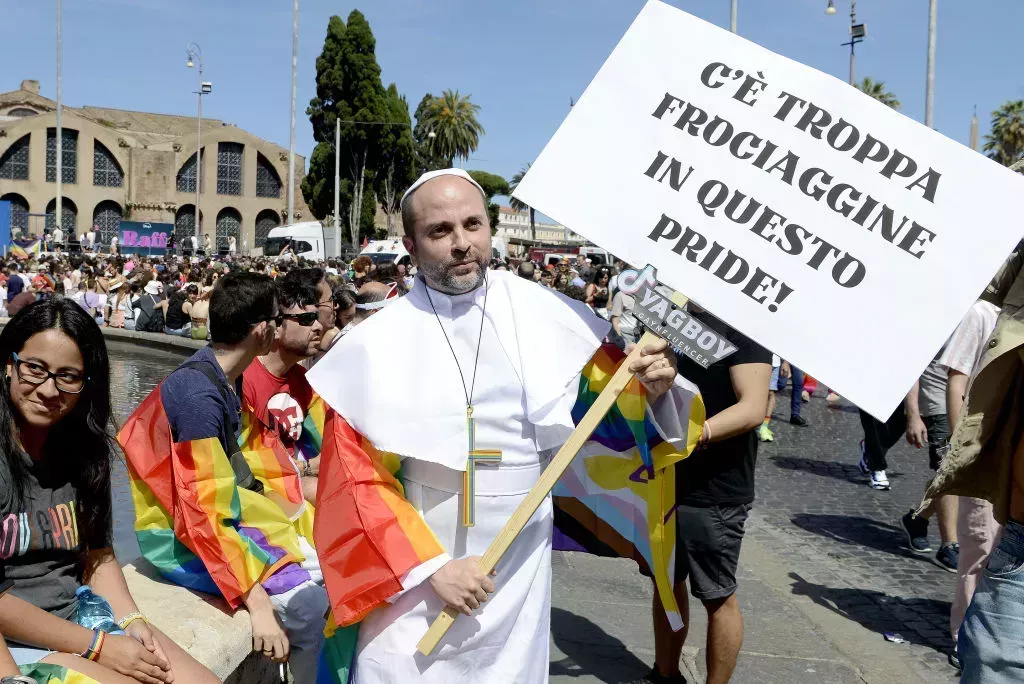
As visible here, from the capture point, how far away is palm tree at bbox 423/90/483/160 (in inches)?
2805

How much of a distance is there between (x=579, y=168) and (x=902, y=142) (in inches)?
30.8

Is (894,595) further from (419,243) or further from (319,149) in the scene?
(319,149)

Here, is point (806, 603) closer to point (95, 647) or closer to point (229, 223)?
point (95, 647)

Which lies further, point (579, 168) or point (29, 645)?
point (579, 168)

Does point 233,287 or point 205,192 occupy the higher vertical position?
point 205,192

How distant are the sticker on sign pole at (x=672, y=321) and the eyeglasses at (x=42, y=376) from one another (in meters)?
1.45

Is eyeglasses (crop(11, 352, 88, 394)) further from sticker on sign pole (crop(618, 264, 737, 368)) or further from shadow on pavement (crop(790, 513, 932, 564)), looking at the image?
shadow on pavement (crop(790, 513, 932, 564))

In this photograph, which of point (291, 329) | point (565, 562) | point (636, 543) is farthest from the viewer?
point (565, 562)

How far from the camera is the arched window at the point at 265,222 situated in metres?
70.1

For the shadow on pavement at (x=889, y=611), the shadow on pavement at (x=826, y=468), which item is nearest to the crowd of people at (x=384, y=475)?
the shadow on pavement at (x=889, y=611)

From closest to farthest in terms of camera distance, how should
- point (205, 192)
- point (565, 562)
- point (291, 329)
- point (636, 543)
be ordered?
point (636, 543) < point (291, 329) < point (565, 562) < point (205, 192)

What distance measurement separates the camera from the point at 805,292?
2301 mm

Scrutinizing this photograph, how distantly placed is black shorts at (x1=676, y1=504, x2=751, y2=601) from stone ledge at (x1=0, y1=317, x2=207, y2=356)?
9127 millimetres

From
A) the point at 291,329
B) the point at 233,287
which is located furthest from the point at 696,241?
the point at 291,329
